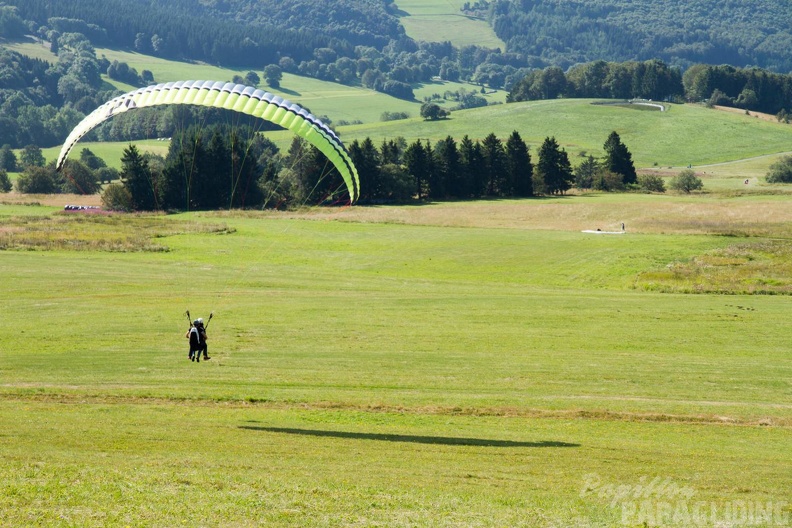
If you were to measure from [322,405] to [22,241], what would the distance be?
41451mm

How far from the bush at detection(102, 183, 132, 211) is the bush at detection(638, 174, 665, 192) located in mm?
61126

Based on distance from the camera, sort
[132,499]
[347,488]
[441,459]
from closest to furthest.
A: [132,499], [347,488], [441,459]

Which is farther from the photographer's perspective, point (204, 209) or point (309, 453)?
point (204, 209)

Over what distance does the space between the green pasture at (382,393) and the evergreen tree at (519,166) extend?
4847cm

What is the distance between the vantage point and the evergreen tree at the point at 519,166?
10200cm

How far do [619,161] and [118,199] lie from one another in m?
61.6

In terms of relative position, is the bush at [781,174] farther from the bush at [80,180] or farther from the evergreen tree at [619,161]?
the bush at [80,180]

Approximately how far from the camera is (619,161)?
4422 inches

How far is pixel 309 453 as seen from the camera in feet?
57.8

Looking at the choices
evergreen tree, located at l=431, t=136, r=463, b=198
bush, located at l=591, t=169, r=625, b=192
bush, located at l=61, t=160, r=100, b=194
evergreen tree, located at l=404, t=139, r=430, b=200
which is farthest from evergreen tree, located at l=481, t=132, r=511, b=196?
bush, located at l=61, t=160, r=100, b=194

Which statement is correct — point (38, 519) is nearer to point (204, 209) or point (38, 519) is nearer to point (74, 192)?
point (204, 209)

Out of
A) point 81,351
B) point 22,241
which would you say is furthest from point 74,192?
point 81,351

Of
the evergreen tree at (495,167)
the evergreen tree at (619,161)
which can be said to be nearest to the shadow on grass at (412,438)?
the evergreen tree at (495,167)

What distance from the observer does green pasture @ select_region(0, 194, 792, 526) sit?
1447 centimetres
